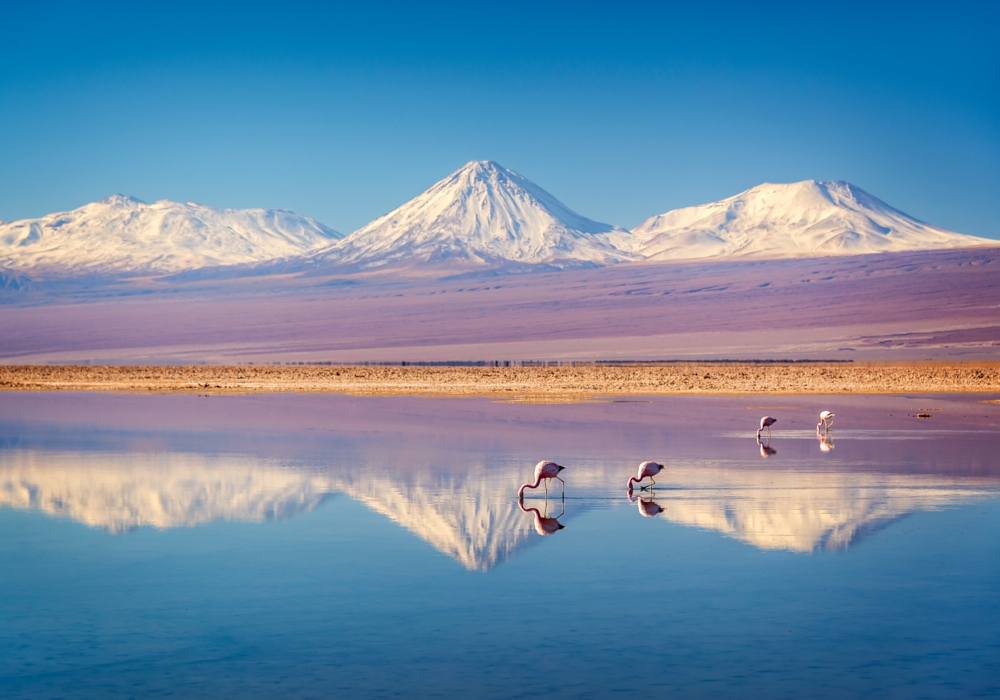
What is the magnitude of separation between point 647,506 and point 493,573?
3.70m

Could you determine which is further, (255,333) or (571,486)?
(255,333)

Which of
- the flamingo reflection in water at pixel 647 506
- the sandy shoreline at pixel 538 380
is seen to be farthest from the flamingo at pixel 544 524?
the sandy shoreline at pixel 538 380

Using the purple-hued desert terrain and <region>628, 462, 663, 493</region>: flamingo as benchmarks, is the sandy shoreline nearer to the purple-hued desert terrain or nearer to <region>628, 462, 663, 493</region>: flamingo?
<region>628, 462, 663, 493</region>: flamingo

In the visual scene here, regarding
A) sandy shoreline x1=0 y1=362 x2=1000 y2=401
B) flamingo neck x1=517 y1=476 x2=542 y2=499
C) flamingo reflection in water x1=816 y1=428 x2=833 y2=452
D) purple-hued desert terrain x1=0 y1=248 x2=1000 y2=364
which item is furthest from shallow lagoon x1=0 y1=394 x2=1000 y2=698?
purple-hued desert terrain x1=0 y1=248 x2=1000 y2=364

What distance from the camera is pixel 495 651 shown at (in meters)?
6.88

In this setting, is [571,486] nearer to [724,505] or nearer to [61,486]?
[724,505]

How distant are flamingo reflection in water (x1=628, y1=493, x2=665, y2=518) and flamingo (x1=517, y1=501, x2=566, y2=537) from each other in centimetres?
89

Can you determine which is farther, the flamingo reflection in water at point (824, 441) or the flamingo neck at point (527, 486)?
the flamingo reflection in water at point (824, 441)

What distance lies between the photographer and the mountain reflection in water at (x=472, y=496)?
1077cm

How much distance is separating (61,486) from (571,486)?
640 centimetres

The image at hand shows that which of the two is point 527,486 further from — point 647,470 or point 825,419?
point 825,419

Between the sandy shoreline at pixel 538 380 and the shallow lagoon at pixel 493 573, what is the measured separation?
61.1 ft

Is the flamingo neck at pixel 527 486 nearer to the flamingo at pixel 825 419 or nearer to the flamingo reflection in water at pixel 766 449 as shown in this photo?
the flamingo reflection in water at pixel 766 449

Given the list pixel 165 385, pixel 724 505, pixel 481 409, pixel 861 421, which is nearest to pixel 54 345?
pixel 165 385
